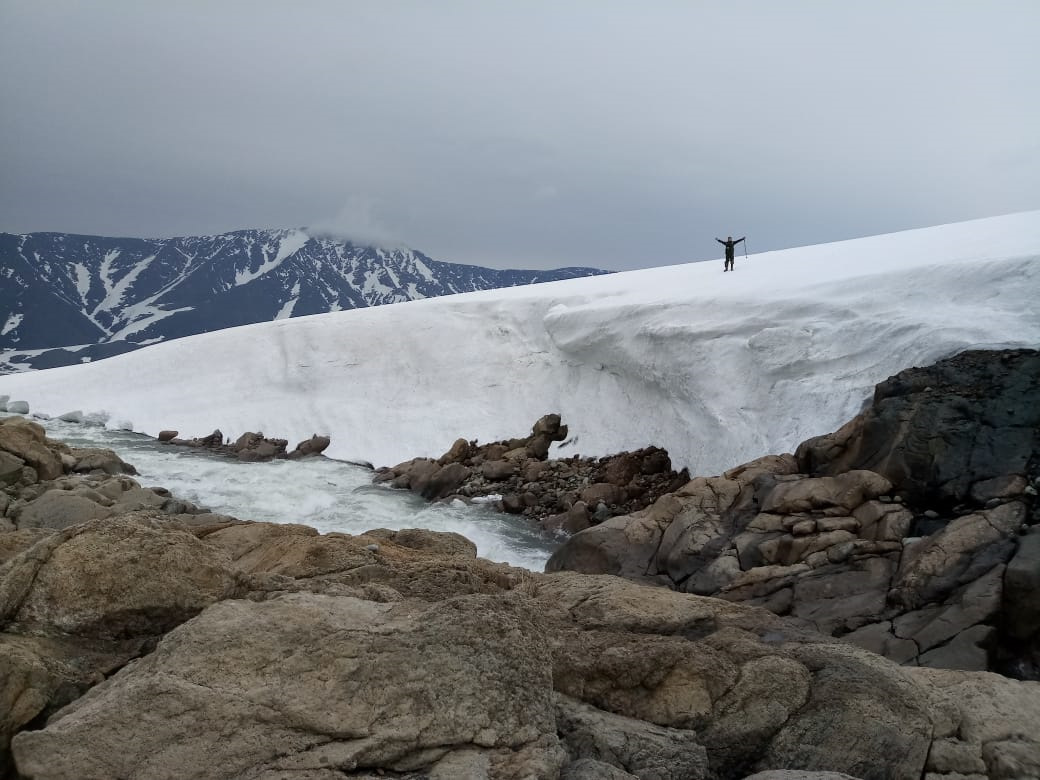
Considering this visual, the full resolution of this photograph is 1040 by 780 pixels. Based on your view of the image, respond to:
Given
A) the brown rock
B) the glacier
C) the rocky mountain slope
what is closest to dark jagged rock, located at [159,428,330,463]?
the glacier

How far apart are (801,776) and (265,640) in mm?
2125

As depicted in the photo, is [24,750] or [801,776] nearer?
[24,750]

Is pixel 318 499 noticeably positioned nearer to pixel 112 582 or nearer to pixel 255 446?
pixel 255 446

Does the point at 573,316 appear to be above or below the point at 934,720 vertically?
above

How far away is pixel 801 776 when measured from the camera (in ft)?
8.86

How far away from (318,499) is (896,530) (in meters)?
10.6

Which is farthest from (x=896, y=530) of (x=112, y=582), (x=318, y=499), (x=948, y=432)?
(x=318, y=499)

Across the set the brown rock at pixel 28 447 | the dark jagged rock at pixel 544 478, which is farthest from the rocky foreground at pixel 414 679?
the brown rock at pixel 28 447

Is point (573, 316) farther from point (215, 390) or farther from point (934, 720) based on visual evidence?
point (934, 720)

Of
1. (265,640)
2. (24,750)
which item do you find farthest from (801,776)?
(24,750)

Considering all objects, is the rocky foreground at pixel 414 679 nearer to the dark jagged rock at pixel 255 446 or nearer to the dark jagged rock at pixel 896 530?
the dark jagged rock at pixel 896 530

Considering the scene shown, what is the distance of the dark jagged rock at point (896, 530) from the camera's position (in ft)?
21.1

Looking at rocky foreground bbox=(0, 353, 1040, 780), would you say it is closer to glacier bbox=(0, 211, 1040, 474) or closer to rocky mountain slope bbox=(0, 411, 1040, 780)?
rocky mountain slope bbox=(0, 411, 1040, 780)

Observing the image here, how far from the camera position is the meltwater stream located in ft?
41.0
